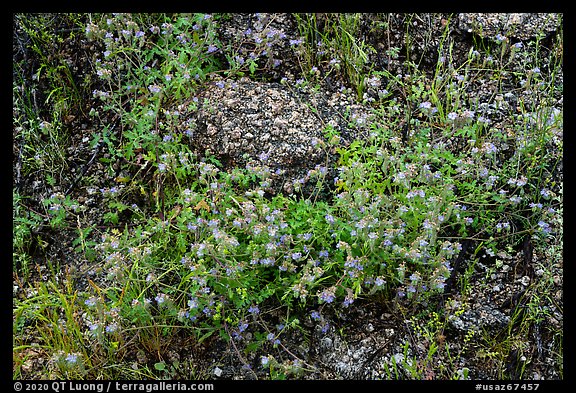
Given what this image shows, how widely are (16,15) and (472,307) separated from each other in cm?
381

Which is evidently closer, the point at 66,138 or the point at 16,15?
the point at 66,138

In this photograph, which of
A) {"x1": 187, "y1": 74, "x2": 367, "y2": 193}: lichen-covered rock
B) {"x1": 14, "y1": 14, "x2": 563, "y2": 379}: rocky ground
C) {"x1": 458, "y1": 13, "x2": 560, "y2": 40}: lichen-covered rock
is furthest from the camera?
{"x1": 458, "y1": 13, "x2": 560, "y2": 40}: lichen-covered rock

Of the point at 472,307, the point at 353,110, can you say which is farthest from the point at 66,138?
the point at 472,307

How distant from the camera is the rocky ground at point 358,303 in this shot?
11.1ft

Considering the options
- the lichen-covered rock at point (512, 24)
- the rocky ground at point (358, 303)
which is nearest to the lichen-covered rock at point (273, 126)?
the rocky ground at point (358, 303)

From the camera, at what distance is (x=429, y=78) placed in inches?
177

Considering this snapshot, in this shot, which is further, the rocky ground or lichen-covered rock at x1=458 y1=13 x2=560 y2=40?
lichen-covered rock at x1=458 y1=13 x2=560 y2=40

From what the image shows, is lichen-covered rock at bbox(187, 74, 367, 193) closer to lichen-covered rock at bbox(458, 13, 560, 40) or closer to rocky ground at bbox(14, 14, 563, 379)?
rocky ground at bbox(14, 14, 563, 379)

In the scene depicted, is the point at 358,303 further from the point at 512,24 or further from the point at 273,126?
the point at 512,24

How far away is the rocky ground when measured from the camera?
11.1ft

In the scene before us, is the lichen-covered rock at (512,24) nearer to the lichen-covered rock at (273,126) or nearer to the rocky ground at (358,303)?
the rocky ground at (358,303)

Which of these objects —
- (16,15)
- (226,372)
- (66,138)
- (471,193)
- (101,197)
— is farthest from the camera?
(16,15)

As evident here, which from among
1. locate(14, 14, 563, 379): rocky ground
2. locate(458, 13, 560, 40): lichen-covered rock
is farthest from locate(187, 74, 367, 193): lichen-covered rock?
locate(458, 13, 560, 40): lichen-covered rock

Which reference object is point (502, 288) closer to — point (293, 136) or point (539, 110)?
point (539, 110)
